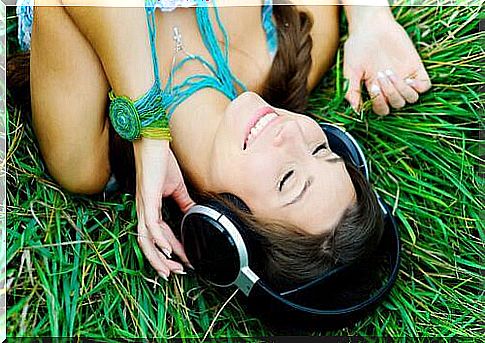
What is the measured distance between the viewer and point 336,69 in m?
1.28

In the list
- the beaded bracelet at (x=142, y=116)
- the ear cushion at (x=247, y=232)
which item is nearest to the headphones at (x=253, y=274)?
the ear cushion at (x=247, y=232)

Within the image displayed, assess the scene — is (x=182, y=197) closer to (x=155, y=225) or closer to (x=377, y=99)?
(x=155, y=225)

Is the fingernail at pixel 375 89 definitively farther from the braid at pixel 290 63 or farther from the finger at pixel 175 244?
the finger at pixel 175 244

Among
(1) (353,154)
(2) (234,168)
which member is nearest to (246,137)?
(2) (234,168)

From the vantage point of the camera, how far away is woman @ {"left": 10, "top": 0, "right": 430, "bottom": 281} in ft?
3.37

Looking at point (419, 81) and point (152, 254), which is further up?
point (419, 81)

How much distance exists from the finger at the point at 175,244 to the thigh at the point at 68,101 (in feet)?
0.39

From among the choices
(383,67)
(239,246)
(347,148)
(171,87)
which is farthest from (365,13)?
(239,246)

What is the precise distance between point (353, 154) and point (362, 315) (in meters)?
0.22

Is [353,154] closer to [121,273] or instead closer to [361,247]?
[361,247]

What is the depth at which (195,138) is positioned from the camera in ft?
3.54

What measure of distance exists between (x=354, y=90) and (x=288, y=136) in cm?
25

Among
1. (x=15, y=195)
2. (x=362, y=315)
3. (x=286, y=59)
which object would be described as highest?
(x=286, y=59)

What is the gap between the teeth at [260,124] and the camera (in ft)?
3.45
